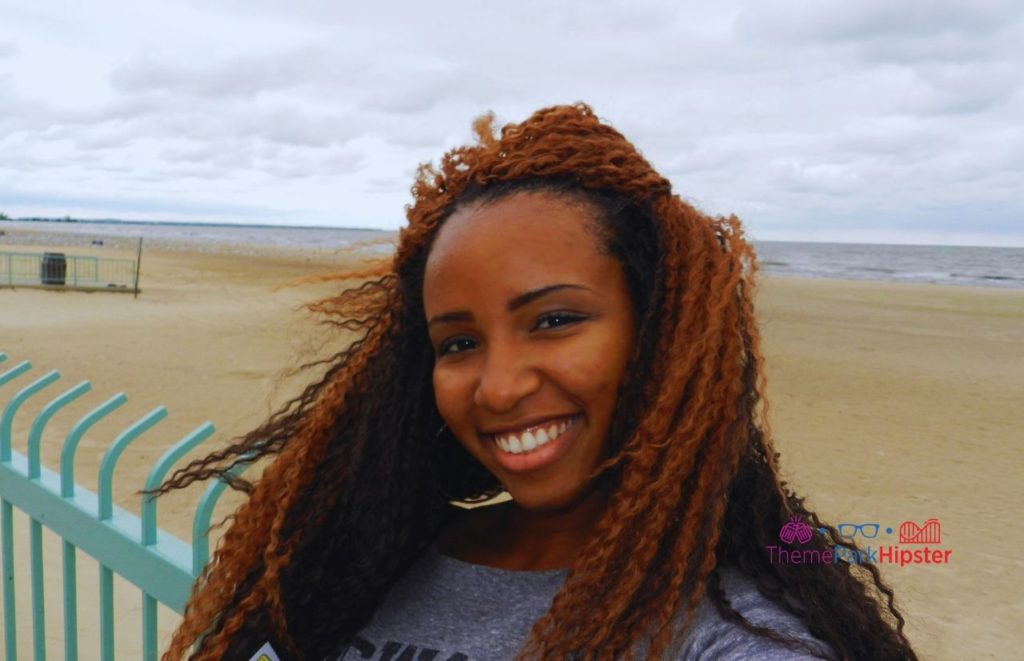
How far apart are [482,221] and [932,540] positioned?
5280 mm

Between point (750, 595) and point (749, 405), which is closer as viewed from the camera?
point (750, 595)

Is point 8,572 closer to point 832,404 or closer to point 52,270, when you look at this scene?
point 832,404

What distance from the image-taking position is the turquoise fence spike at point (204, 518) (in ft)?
7.12

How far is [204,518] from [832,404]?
9.48m

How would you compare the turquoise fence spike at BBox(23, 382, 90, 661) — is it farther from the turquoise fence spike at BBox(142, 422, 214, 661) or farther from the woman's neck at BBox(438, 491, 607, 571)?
the woman's neck at BBox(438, 491, 607, 571)

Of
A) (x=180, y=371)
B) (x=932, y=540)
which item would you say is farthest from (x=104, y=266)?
(x=932, y=540)

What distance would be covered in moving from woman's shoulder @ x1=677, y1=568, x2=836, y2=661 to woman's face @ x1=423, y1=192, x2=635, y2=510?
1.01 ft

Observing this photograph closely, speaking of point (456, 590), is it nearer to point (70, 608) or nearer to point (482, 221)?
point (482, 221)

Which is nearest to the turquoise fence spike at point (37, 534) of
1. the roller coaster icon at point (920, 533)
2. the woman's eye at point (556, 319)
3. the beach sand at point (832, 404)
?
the beach sand at point (832, 404)

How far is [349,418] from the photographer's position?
2.00 meters

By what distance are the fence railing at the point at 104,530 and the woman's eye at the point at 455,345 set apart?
0.81 metres

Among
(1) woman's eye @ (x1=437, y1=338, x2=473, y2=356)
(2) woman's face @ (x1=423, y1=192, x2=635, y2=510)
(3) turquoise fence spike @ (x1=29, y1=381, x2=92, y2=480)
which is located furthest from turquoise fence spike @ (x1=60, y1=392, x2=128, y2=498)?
(2) woman's face @ (x1=423, y1=192, x2=635, y2=510)

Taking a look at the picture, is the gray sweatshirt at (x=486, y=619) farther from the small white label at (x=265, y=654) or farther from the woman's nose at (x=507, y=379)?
the woman's nose at (x=507, y=379)

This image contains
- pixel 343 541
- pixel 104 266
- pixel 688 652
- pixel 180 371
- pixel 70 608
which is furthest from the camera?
pixel 104 266
